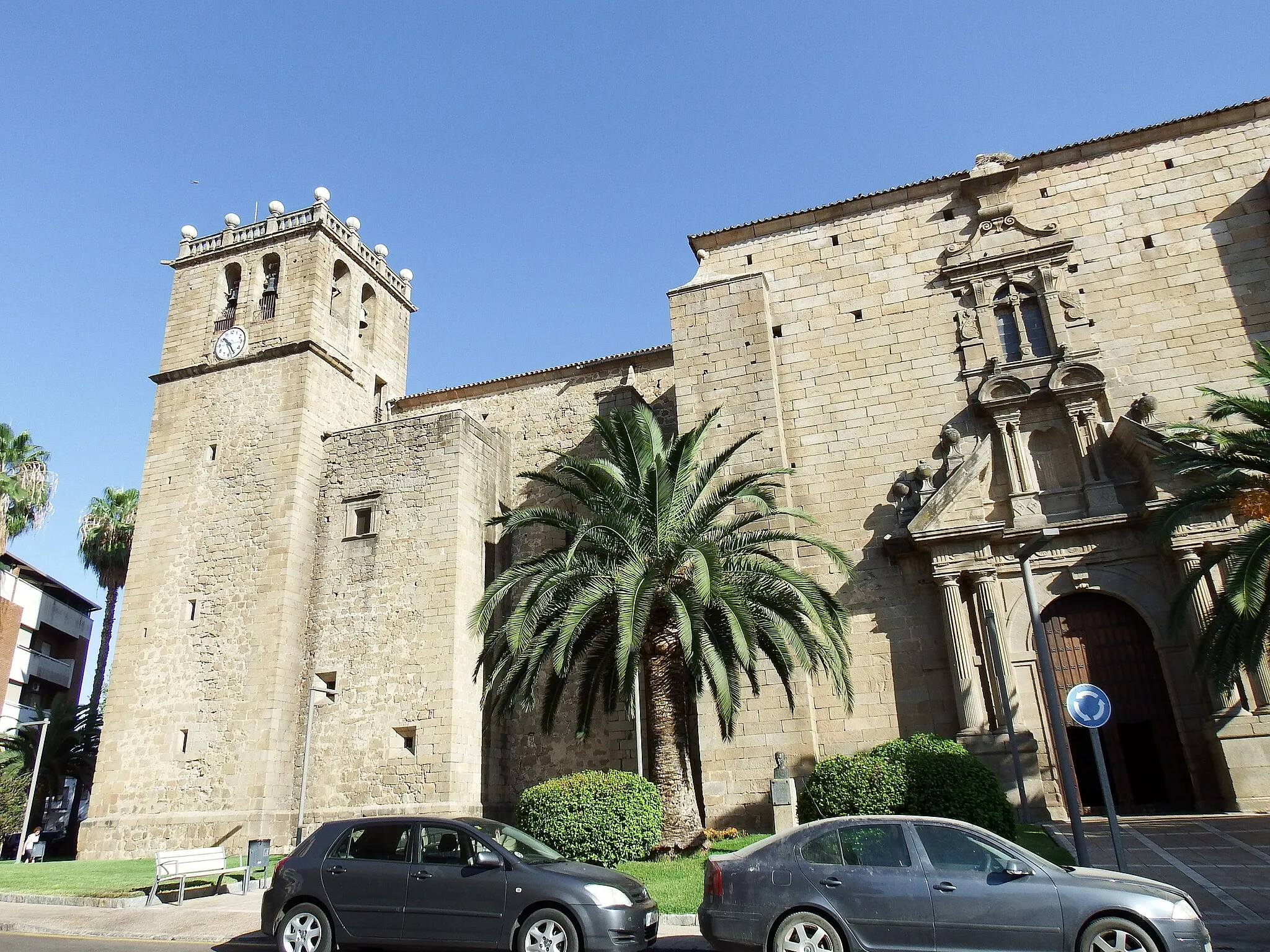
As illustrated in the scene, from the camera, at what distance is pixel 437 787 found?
17828 millimetres

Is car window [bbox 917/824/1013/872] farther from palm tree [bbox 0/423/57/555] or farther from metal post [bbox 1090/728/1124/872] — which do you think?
palm tree [bbox 0/423/57/555]

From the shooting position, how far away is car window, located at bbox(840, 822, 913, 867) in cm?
682

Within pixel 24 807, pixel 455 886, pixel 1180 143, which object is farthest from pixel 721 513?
pixel 24 807

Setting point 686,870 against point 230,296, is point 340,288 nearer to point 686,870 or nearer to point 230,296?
point 230,296

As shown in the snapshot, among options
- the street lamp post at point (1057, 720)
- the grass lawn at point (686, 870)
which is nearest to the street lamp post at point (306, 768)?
the grass lawn at point (686, 870)

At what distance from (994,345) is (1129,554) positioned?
5249 millimetres

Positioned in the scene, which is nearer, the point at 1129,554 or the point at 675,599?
the point at 675,599

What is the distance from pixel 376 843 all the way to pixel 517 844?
131 centimetres

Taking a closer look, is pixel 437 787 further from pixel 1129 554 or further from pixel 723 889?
pixel 1129 554

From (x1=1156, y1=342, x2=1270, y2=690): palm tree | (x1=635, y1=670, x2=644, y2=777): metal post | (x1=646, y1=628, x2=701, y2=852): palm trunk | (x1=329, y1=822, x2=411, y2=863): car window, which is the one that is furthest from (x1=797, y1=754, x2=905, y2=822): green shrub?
(x1=329, y1=822, x2=411, y2=863): car window

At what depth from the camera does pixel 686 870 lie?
11695mm

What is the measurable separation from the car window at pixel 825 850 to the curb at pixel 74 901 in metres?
9.82

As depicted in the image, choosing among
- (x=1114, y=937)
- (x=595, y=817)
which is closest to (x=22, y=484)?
(x=595, y=817)

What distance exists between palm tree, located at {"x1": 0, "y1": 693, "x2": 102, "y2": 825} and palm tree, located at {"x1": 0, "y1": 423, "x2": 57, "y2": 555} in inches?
235
